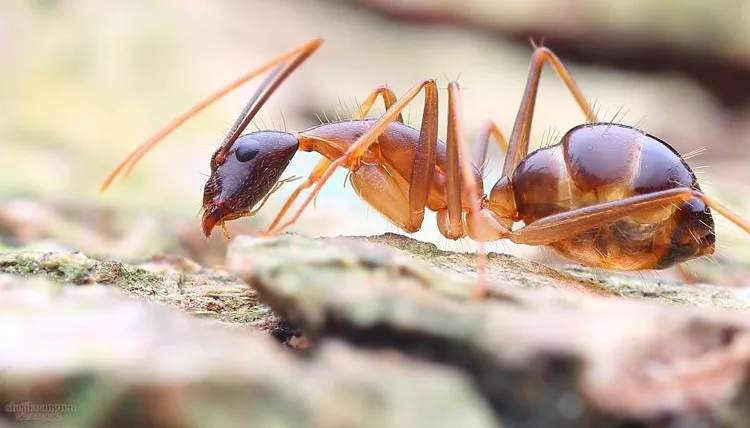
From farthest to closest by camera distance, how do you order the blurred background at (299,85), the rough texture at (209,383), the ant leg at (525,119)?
the blurred background at (299,85)
the ant leg at (525,119)
the rough texture at (209,383)

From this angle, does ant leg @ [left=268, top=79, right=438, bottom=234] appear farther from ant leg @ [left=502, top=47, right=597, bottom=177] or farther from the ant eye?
ant leg @ [left=502, top=47, right=597, bottom=177]

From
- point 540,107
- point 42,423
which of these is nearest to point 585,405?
point 42,423

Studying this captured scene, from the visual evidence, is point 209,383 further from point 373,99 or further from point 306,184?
point 373,99

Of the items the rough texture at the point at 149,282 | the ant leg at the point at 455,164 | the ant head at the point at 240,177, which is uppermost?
the ant leg at the point at 455,164

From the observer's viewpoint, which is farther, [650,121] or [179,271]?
[650,121]

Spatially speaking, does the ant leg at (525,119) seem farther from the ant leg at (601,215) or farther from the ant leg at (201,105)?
the ant leg at (201,105)

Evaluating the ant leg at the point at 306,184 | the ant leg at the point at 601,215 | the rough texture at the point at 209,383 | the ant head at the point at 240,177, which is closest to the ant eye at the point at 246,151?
the ant head at the point at 240,177

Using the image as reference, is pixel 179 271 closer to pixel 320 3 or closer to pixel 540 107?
pixel 540 107
